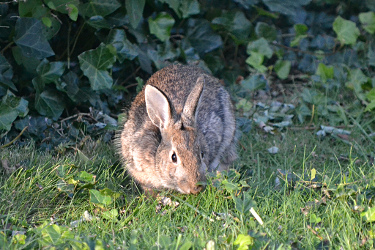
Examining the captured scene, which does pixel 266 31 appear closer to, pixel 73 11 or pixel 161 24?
pixel 161 24

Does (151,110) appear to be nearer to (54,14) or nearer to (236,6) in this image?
(54,14)

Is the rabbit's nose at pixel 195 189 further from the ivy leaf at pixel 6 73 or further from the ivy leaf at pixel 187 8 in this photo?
the ivy leaf at pixel 187 8

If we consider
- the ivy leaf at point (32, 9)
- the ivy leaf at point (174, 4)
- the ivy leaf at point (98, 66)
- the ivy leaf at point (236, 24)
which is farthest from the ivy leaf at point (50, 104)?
the ivy leaf at point (236, 24)

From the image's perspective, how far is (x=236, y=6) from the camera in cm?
762

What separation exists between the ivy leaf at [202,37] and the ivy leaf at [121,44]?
47.3 inches

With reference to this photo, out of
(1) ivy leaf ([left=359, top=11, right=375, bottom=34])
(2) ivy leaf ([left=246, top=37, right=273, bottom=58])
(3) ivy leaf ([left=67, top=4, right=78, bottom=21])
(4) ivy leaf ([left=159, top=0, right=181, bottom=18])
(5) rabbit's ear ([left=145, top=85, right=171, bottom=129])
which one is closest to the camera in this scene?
(5) rabbit's ear ([left=145, top=85, right=171, bottom=129])

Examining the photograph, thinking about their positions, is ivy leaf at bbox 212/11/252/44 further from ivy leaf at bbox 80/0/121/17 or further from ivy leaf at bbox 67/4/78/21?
ivy leaf at bbox 67/4/78/21

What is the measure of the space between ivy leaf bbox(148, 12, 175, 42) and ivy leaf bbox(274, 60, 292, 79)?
1.86 metres

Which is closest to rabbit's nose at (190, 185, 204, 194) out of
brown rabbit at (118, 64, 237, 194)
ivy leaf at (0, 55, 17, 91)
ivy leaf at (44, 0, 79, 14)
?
brown rabbit at (118, 64, 237, 194)

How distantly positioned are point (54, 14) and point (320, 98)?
347cm

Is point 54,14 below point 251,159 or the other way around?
the other way around

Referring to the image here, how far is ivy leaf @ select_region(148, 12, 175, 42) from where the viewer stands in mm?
6559

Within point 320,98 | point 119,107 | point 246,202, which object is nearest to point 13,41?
point 119,107

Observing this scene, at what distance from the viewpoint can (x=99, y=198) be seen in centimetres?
418
